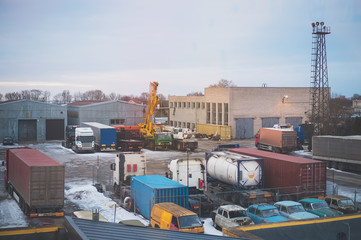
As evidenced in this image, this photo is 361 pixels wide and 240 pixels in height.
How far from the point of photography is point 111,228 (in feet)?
32.4

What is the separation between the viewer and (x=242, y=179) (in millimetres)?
24312

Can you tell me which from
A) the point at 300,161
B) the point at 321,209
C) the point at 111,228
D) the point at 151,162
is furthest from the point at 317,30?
the point at 111,228

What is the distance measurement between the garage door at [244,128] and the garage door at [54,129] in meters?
28.5

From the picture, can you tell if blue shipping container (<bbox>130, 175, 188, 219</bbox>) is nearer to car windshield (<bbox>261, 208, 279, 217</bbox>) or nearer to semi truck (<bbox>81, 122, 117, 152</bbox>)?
car windshield (<bbox>261, 208, 279, 217</bbox>)

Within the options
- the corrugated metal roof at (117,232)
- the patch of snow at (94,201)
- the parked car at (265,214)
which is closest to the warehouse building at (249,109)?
the patch of snow at (94,201)

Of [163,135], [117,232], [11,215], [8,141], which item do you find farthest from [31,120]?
[117,232]

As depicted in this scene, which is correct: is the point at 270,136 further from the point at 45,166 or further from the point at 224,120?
the point at 45,166

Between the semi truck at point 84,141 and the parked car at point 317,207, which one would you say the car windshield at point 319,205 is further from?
the semi truck at point 84,141

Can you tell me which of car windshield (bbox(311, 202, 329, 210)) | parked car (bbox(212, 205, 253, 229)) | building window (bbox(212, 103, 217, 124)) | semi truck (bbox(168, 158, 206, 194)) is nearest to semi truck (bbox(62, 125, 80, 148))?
building window (bbox(212, 103, 217, 124))

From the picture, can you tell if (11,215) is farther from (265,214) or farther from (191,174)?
(265,214)

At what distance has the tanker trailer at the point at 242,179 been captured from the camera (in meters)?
23.4

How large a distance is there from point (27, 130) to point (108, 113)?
12.9 metres

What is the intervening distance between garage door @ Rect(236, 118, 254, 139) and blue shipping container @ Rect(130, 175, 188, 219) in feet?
150

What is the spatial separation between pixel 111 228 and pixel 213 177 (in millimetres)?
18011
